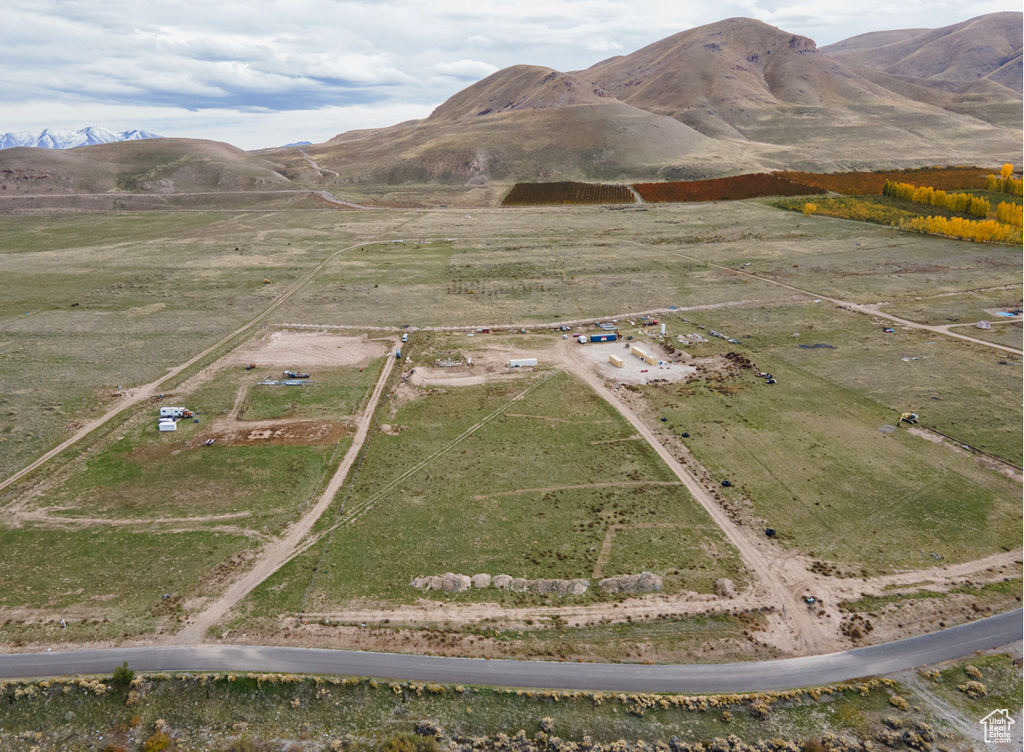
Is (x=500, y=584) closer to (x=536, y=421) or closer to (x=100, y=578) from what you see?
(x=536, y=421)

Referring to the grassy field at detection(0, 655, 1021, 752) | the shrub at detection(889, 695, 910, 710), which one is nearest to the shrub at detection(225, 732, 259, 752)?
the grassy field at detection(0, 655, 1021, 752)

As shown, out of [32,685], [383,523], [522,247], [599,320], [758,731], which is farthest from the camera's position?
[522,247]

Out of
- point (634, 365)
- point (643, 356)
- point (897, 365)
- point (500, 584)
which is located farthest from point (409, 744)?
point (897, 365)

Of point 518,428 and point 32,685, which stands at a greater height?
point 518,428

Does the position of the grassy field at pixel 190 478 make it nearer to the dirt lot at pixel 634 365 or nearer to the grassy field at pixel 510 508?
the grassy field at pixel 510 508

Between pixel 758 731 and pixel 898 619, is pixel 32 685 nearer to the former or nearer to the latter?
pixel 758 731

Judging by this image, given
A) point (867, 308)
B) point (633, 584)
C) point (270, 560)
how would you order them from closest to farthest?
1. point (633, 584)
2. point (270, 560)
3. point (867, 308)

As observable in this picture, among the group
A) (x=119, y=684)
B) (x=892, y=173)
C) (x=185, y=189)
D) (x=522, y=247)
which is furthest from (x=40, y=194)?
(x=892, y=173)
